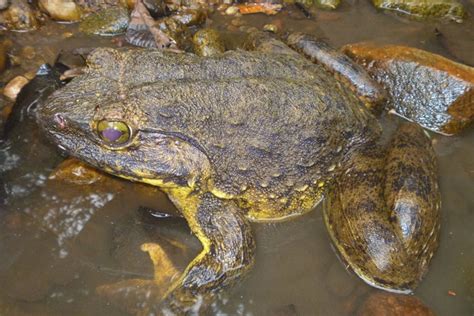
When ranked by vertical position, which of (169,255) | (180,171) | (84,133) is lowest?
(169,255)

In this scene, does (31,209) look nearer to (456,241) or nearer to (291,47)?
(291,47)

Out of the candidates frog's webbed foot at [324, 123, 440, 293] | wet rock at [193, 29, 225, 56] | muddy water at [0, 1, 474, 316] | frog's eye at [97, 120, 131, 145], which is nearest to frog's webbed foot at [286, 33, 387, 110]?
muddy water at [0, 1, 474, 316]

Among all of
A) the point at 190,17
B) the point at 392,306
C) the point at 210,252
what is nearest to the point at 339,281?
the point at 392,306

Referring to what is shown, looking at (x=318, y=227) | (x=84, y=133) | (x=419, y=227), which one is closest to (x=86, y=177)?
(x=84, y=133)

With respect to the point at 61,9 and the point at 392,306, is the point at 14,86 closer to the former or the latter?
the point at 61,9

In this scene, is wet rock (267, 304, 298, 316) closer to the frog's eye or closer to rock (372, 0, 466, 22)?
the frog's eye

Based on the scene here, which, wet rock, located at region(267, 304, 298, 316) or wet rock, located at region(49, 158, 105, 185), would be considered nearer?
wet rock, located at region(267, 304, 298, 316)
